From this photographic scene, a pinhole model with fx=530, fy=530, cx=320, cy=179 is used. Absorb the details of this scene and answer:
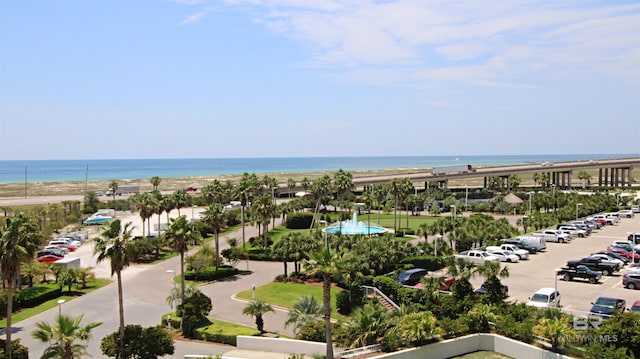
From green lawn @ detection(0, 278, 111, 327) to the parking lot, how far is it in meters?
30.5

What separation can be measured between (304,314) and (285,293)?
33.1 ft

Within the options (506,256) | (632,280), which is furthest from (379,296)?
(632,280)

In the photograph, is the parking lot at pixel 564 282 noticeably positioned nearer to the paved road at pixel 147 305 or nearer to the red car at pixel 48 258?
the paved road at pixel 147 305

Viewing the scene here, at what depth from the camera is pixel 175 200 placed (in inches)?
2454

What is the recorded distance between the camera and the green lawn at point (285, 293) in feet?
125

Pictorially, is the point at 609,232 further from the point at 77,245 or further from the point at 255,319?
the point at 77,245

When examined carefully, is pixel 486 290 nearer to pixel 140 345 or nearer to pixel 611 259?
pixel 611 259

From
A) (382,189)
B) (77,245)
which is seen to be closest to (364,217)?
(382,189)

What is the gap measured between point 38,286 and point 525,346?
119 ft

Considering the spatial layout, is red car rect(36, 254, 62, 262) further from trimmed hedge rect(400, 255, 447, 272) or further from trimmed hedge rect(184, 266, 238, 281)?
trimmed hedge rect(400, 255, 447, 272)

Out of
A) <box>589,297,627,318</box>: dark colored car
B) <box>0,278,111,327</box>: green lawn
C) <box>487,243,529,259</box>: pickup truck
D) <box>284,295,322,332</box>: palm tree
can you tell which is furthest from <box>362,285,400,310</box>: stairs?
<box>0,278,111,327</box>: green lawn

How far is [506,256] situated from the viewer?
46.0 m

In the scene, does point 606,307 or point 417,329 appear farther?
point 606,307

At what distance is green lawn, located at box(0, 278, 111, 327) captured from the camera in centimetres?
3572
